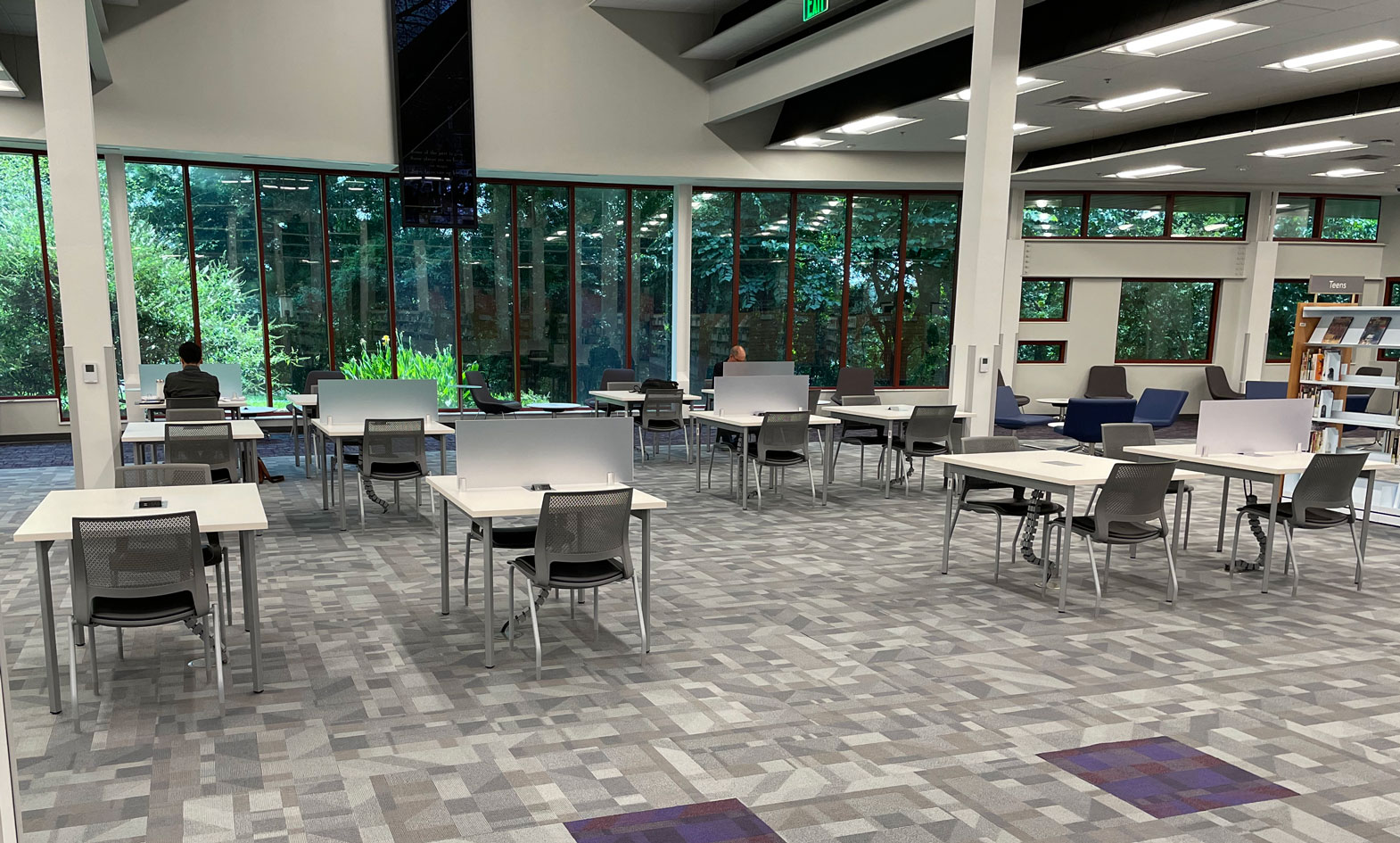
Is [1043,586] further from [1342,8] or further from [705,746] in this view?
[1342,8]

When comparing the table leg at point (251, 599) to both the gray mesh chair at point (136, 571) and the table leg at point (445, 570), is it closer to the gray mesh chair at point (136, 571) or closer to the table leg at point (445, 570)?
the gray mesh chair at point (136, 571)

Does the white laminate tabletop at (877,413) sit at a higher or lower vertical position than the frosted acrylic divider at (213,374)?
lower

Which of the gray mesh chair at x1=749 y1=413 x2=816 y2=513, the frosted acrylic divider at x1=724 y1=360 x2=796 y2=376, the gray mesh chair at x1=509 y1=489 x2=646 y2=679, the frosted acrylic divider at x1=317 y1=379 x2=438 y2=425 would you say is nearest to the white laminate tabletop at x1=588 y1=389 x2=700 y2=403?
the frosted acrylic divider at x1=724 y1=360 x2=796 y2=376

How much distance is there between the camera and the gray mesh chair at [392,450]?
23.0 feet

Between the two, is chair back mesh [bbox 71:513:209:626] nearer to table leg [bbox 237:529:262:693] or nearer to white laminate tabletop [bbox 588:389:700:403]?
table leg [bbox 237:529:262:693]

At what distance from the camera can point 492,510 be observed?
436 centimetres

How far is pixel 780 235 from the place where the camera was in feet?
46.9

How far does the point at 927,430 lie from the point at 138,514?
6.40 metres

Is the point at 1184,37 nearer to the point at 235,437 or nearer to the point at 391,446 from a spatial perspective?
the point at 391,446

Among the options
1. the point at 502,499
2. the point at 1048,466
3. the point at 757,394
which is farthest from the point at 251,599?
the point at 757,394

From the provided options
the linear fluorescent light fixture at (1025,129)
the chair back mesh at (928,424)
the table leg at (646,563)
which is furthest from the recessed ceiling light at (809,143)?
the table leg at (646,563)

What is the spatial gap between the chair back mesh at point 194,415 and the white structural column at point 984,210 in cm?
641

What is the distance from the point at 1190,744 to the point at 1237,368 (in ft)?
44.8

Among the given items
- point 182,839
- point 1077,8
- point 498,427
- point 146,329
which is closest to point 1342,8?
point 1077,8
